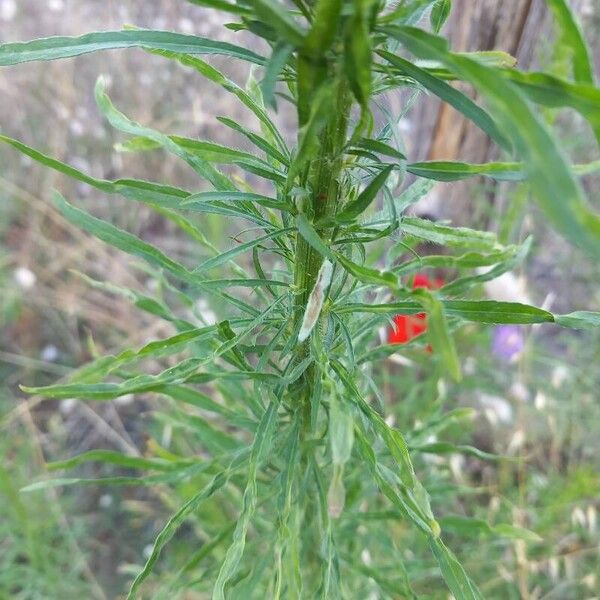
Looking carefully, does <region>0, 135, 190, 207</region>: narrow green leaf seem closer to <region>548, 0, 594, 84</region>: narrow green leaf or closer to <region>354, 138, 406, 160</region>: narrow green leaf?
<region>354, 138, 406, 160</region>: narrow green leaf

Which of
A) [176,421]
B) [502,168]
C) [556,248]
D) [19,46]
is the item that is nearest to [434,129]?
[176,421]

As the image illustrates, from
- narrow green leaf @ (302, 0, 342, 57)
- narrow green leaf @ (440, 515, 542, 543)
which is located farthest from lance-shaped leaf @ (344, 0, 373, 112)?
narrow green leaf @ (440, 515, 542, 543)

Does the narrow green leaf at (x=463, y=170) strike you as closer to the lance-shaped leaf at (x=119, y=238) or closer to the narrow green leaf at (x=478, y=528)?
the lance-shaped leaf at (x=119, y=238)

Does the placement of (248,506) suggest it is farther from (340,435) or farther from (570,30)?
(570,30)

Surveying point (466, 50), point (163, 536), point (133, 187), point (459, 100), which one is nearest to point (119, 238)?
point (133, 187)

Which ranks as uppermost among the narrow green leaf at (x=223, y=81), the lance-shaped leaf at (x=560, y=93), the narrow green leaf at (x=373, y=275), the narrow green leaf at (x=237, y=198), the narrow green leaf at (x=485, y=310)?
the lance-shaped leaf at (x=560, y=93)

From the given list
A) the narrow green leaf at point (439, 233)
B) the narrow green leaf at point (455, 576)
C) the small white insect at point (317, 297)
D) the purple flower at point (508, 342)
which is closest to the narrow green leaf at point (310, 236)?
the small white insect at point (317, 297)

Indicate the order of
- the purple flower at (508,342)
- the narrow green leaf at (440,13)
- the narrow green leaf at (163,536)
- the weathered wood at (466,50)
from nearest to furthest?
the narrow green leaf at (440,13) → the narrow green leaf at (163,536) → the weathered wood at (466,50) → the purple flower at (508,342)
